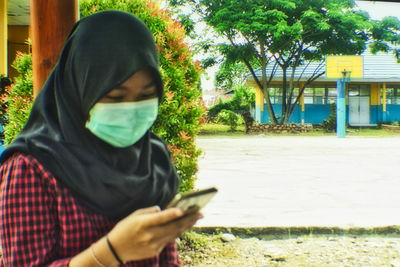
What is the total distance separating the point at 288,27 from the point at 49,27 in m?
18.2

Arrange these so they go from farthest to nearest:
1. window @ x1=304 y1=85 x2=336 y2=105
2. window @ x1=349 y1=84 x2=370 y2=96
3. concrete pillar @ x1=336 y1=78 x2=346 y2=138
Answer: window @ x1=349 y1=84 x2=370 y2=96, window @ x1=304 y1=85 x2=336 y2=105, concrete pillar @ x1=336 y1=78 x2=346 y2=138

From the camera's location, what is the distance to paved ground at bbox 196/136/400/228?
4.84 metres

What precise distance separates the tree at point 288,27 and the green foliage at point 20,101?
17122 millimetres

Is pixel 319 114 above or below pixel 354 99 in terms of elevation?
below

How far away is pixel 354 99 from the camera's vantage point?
26.3m

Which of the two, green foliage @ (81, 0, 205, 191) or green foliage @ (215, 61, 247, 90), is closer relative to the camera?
green foliage @ (81, 0, 205, 191)

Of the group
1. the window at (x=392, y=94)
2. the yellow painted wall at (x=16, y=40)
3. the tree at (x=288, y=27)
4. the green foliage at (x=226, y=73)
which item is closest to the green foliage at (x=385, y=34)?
the tree at (x=288, y=27)

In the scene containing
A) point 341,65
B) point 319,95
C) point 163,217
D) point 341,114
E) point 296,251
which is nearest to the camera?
point 163,217

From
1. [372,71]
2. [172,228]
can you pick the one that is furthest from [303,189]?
[372,71]

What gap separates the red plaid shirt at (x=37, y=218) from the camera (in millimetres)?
1039

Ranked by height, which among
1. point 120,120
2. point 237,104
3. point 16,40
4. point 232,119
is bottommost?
point 232,119

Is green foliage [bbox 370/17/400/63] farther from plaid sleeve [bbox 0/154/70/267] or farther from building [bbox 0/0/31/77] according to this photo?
plaid sleeve [bbox 0/154/70/267]

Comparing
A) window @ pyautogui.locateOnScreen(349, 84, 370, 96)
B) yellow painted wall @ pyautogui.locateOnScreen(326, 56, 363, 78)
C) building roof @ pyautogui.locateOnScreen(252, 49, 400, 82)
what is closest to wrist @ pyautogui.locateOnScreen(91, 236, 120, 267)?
yellow painted wall @ pyautogui.locateOnScreen(326, 56, 363, 78)

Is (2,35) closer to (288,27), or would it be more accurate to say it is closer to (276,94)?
(288,27)
